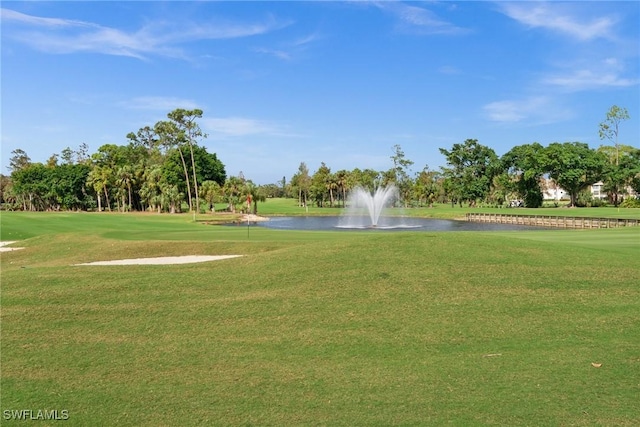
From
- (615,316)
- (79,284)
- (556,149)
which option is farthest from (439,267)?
(556,149)

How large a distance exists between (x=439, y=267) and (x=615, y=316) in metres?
4.34

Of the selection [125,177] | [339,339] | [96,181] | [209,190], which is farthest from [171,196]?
[339,339]

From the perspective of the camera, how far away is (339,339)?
9367 millimetres

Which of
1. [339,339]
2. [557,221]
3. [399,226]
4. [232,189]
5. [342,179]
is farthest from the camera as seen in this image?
[342,179]

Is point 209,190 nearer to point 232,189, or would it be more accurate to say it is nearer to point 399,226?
point 232,189

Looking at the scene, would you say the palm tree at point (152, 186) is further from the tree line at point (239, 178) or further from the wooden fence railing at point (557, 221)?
the wooden fence railing at point (557, 221)

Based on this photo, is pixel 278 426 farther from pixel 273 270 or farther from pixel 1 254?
pixel 1 254

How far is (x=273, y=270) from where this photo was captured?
46.6 ft

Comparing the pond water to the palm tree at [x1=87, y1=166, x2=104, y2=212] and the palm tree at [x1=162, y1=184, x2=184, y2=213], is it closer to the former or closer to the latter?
the palm tree at [x1=162, y1=184, x2=184, y2=213]

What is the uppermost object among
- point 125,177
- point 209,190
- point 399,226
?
point 125,177

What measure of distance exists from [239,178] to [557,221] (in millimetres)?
60802

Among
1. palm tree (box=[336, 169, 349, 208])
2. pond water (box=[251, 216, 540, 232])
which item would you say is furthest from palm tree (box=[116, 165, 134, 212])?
palm tree (box=[336, 169, 349, 208])

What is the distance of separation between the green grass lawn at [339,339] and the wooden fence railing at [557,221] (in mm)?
45303

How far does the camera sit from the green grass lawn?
685 centimetres
